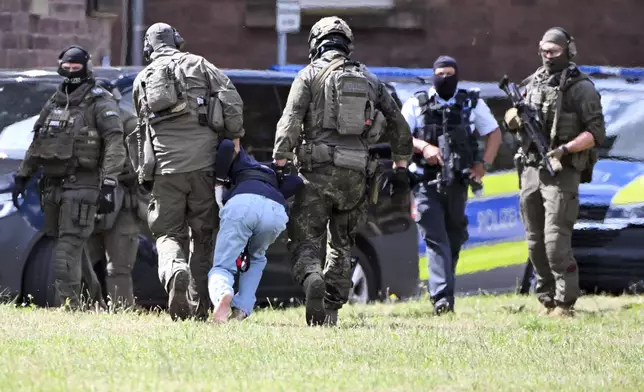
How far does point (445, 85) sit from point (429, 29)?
9244 millimetres

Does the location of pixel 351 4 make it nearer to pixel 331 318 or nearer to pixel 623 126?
pixel 623 126

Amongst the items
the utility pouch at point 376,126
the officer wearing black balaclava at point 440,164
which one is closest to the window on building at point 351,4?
the officer wearing black balaclava at point 440,164

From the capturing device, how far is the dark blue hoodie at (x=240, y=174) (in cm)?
964

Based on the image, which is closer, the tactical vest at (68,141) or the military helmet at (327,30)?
the military helmet at (327,30)

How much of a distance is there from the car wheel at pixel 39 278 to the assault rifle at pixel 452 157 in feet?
9.31

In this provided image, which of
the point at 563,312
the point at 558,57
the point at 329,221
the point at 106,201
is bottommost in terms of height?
the point at 563,312

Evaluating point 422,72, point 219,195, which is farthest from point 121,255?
point 422,72

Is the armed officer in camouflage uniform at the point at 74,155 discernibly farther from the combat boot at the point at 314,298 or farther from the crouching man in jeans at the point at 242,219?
the combat boot at the point at 314,298

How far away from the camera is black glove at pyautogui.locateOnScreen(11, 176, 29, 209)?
1108 cm

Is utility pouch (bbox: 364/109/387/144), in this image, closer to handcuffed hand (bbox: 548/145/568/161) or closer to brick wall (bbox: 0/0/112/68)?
handcuffed hand (bbox: 548/145/568/161)

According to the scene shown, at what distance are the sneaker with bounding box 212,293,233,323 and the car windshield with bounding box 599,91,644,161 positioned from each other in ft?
18.4

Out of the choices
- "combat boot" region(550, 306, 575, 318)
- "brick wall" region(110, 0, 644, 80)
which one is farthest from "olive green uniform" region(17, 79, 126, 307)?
"brick wall" region(110, 0, 644, 80)

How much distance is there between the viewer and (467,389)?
23.6 ft

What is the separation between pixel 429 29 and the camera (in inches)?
835
